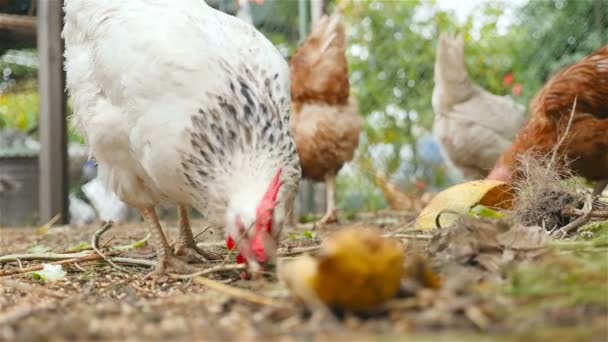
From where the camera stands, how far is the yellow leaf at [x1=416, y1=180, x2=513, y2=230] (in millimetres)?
2867

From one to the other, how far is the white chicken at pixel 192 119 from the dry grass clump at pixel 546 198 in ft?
3.41

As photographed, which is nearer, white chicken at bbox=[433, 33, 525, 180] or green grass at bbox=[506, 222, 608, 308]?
green grass at bbox=[506, 222, 608, 308]

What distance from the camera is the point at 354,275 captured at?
1327 mm

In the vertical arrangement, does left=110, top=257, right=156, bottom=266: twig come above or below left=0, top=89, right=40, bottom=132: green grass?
below

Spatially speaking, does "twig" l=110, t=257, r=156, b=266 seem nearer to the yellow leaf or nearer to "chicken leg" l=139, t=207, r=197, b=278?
"chicken leg" l=139, t=207, r=197, b=278

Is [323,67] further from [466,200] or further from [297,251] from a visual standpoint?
[297,251]

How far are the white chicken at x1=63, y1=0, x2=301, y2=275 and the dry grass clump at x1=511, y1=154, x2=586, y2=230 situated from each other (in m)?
1.04

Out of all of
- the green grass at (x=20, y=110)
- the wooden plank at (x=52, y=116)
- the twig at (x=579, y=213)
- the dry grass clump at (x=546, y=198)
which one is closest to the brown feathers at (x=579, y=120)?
the dry grass clump at (x=546, y=198)

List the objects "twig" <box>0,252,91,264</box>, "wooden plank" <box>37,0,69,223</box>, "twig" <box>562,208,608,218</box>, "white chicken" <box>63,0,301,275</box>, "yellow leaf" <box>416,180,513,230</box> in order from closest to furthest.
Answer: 1. "white chicken" <box>63,0,301,275</box>
2. "twig" <box>562,208,608,218</box>
3. "twig" <box>0,252,91,264</box>
4. "yellow leaf" <box>416,180,513,230</box>
5. "wooden plank" <box>37,0,69,223</box>

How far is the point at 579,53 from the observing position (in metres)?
6.46

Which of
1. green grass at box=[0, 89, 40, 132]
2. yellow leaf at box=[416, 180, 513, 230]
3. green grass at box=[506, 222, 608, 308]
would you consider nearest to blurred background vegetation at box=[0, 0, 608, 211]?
green grass at box=[0, 89, 40, 132]

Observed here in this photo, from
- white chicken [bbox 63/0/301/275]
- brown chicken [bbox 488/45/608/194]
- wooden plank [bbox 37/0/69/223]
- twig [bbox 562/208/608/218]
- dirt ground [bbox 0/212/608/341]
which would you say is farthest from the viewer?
wooden plank [bbox 37/0/69/223]

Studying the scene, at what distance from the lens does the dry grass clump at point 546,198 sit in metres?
2.67

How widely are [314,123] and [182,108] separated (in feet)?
10.2
